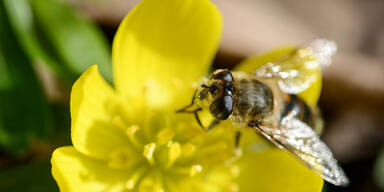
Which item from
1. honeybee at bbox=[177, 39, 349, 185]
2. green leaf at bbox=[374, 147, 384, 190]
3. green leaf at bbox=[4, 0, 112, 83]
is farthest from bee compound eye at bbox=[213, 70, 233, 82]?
green leaf at bbox=[374, 147, 384, 190]

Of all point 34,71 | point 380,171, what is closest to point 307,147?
point 34,71

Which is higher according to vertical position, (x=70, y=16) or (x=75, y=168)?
(x=70, y=16)

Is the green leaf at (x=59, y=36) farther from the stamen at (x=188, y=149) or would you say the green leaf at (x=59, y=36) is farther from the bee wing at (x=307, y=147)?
the bee wing at (x=307, y=147)

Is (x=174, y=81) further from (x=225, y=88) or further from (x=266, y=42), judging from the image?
(x=266, y=42)

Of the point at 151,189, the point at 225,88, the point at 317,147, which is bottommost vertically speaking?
the point at 151,189

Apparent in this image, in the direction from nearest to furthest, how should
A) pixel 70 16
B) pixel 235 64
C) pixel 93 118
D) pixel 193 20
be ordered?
pixel 93 118 → pixel 193 20 → pixel 70 16 → pixel 235 64

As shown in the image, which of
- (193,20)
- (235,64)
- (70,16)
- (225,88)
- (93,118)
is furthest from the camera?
(235,64)

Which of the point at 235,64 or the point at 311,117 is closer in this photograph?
the point at 311,117

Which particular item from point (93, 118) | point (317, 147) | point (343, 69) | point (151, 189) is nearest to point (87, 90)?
point (93, 118)
